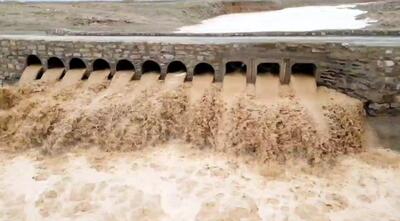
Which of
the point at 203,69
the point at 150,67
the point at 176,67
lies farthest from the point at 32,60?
the point at 203,69

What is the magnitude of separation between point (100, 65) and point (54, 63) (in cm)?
148

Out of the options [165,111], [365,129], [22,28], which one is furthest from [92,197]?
[22,28]

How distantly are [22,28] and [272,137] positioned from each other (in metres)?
12.7

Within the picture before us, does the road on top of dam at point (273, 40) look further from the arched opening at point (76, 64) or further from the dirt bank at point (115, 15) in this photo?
the dirt bank at point (115, 15)

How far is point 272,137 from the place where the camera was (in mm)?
9273

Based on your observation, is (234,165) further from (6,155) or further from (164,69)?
(6,155)

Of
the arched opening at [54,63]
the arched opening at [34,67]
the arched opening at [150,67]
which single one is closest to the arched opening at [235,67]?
the arched opening at [150,67]

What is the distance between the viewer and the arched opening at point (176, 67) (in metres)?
11.3

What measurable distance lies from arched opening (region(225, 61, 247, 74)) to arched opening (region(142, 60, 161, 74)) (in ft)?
6.07

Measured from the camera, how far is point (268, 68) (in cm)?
1102

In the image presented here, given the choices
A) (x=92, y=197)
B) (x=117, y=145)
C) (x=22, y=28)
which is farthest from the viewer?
(x=22, y=28)

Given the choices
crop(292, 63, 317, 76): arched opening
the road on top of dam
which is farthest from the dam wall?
the road on top of dam

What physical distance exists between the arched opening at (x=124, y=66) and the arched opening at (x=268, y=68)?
3.42 meters

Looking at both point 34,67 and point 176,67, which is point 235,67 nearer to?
point 176,67
